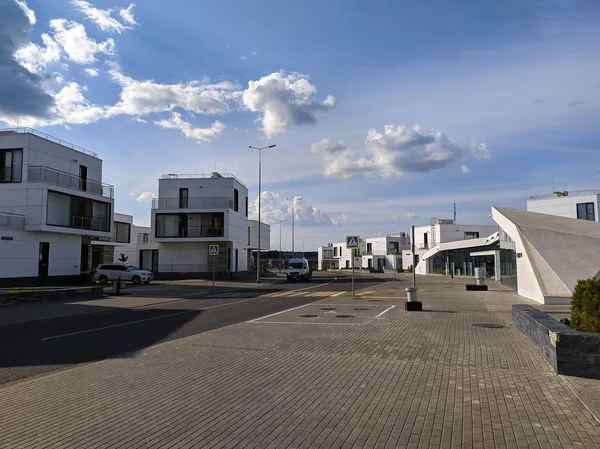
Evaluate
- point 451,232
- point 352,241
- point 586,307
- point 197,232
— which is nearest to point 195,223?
point 197,232

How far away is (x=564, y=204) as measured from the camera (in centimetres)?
5512

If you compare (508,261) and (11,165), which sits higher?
(11,165)

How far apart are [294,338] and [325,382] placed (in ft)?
12.9

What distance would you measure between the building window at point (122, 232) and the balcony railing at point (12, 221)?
2744 centimetres

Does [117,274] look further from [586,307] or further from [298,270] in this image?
[586,307]

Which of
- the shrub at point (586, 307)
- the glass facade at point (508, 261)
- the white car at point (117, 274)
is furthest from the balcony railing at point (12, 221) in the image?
the shrub at point (586, 307)

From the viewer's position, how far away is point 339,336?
1092 cm

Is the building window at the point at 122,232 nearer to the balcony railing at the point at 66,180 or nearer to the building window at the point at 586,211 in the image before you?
the balcony railing at the point at 66,180

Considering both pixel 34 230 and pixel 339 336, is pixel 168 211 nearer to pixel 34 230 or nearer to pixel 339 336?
pixel 34 230

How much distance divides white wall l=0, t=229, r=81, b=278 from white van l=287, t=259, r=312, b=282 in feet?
63.3

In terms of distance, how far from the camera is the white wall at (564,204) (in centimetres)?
5256

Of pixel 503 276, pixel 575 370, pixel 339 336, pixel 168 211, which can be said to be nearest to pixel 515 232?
pixel 503 276

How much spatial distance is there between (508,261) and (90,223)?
31698mm

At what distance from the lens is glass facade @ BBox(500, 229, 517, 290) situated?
26.5 metres
